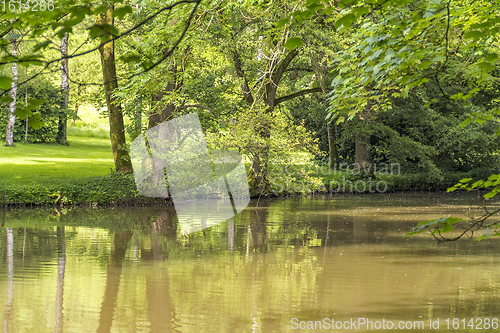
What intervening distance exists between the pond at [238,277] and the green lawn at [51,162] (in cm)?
435

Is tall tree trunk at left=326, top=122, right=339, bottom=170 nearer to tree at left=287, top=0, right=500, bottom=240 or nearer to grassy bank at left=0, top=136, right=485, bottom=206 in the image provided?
grassy bank at left=0, top=136, right=485, bottom=206

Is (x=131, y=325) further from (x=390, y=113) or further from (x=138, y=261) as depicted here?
(x=390, y=113)

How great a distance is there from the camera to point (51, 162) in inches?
968

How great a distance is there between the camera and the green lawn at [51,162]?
64.7ft

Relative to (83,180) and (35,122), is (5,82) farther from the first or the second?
(83,180)

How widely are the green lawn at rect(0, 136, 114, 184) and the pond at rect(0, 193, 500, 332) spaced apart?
4.35 m

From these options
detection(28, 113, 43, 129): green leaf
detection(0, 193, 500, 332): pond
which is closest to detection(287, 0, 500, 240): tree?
detection(0, 193, 500, 332): pond

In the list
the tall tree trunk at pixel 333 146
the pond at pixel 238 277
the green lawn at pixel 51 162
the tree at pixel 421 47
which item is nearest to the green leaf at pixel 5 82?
the tree at pixel 421 47

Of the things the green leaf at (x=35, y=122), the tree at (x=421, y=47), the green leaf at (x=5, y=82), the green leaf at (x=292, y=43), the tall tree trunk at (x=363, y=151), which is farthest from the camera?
the tall tree trunk at (x=363, y=151)

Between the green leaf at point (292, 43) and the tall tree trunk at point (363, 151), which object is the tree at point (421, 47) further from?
the tall tree trunk at point (363, 151)

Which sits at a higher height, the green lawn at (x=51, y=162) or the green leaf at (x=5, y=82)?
the green lawn at (x=51, y=162)

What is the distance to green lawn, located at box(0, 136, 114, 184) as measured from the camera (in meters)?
19.7

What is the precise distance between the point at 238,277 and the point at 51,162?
18498 millimetres

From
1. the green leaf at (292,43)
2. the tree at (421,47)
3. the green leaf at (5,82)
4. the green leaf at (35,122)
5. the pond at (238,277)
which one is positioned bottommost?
the pond at (238,277)
